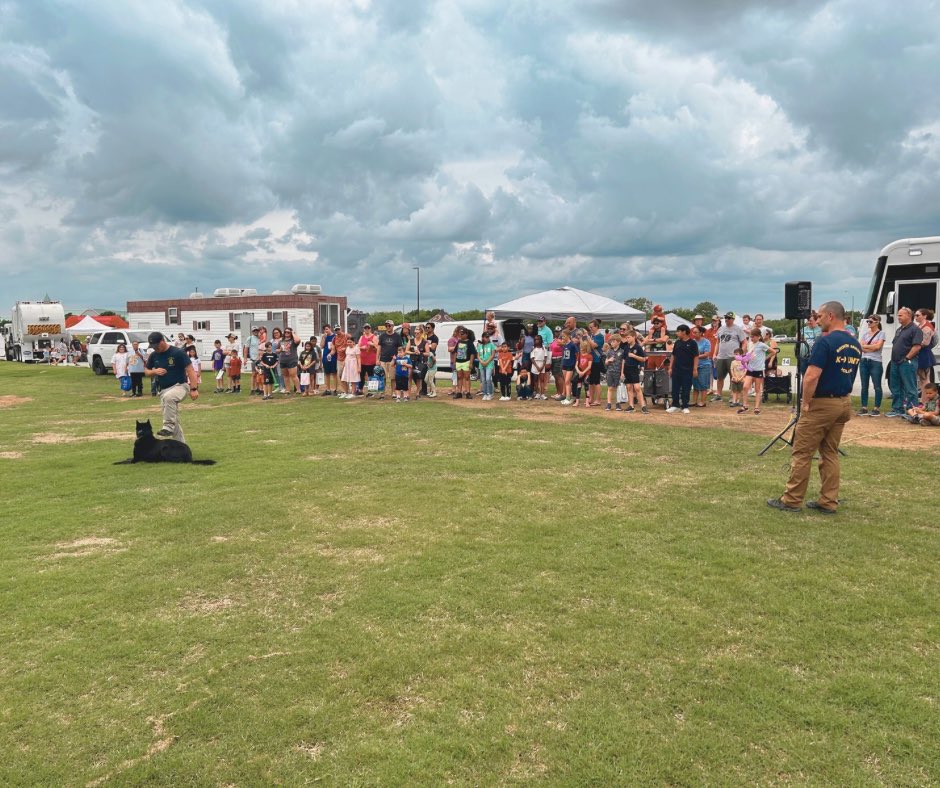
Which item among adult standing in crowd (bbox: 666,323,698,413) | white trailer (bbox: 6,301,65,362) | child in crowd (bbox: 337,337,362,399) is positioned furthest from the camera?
white trailer (bbox: 6,301,65,362)

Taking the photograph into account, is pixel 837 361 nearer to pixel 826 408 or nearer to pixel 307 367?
pixel 826 408

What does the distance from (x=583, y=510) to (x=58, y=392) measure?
2035 cm

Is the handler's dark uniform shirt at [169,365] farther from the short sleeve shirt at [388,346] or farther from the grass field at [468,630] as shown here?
the short sleeve shirt at [388,346]

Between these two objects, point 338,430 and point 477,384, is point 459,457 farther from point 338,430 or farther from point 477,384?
point 477,384

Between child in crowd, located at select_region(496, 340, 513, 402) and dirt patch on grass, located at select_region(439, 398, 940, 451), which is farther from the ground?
child in crowd, located at select_region(496, 340, 513, 402)

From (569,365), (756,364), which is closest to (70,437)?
(569,365)

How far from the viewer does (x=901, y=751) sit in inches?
111

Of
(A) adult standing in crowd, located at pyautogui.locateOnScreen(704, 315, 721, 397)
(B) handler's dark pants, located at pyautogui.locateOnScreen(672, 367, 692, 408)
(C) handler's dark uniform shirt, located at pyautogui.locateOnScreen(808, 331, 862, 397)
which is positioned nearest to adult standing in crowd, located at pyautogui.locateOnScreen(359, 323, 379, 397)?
(B) handler's dark pants, located at pyautogui.locateOnScreen(672, 367, 692, 408)

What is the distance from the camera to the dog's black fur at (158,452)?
872 cm

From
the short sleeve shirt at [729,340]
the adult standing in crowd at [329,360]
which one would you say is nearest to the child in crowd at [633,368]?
the short sleeve shirt at [729,340]

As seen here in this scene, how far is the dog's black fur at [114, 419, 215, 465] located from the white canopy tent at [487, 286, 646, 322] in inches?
450

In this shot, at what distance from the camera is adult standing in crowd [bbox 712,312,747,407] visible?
46.3 feet

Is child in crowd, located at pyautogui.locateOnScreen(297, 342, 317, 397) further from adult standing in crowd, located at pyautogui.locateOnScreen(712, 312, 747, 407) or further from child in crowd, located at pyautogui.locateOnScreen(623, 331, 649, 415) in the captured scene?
adult standing in crowd, located at pyautogui.locateOnScreen(712, 312, 747, 407)

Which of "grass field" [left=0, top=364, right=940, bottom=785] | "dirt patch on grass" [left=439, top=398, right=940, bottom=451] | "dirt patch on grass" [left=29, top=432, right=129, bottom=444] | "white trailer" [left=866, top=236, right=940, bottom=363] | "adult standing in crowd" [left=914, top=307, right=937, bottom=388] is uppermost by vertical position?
"white trailer" [left=866, top=236, right=940, bottom=363]
